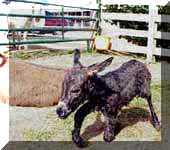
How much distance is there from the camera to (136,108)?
634cm

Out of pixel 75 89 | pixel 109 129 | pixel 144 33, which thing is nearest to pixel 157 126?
pixel 109 129

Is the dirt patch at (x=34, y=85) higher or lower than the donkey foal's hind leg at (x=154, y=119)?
higher

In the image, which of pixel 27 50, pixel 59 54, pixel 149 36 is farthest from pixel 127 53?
pixel 27 50

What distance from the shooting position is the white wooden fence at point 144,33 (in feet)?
34.0

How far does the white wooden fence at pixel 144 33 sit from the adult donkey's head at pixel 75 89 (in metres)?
5.57

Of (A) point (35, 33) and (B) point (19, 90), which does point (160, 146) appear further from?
(A) point (35, 33)

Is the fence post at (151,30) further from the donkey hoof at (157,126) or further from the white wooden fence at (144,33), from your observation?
the donkey hoof at (157,126)

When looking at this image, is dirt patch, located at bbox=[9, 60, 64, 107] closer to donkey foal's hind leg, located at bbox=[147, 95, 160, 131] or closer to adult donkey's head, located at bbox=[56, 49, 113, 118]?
donkey foal's hind leg, located at bbox=[147, 95, 160, 131]

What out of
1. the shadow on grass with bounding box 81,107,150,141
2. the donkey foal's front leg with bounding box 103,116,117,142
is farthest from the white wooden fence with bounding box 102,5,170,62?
the donkey foal's front leg with bounding box 103,116,117,142

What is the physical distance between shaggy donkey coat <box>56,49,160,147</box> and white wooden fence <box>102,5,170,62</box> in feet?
15.7

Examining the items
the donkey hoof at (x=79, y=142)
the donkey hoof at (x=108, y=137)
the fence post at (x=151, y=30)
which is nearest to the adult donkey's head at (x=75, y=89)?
the donkey hoof at (x=79, y=142)

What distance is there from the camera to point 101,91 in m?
5.11

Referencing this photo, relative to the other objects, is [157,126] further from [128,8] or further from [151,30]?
[128,8]

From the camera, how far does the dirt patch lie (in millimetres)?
6465
